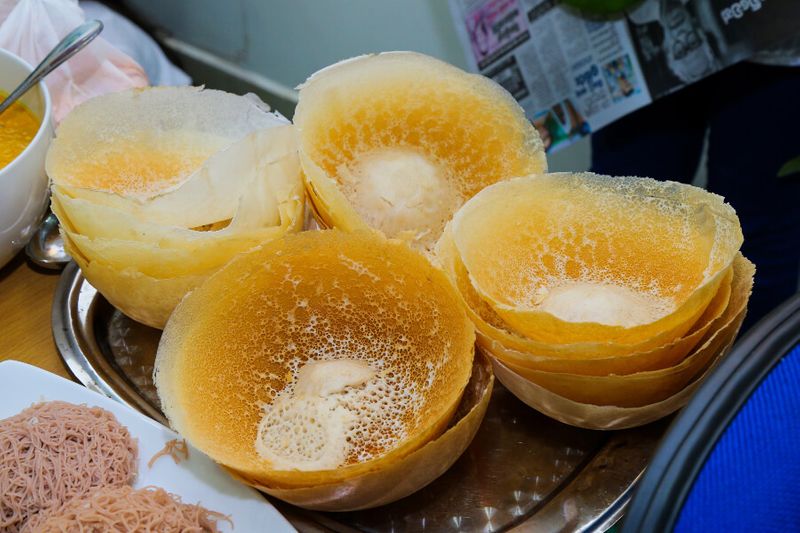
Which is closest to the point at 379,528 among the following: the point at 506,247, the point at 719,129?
the point at 506,247

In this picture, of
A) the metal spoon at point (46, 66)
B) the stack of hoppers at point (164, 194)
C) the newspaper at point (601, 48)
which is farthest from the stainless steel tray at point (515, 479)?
the newspaper at point (601, 48)

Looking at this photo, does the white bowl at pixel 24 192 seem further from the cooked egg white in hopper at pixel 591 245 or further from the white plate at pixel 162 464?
the cooked egg white in hopper at pixel 591 245

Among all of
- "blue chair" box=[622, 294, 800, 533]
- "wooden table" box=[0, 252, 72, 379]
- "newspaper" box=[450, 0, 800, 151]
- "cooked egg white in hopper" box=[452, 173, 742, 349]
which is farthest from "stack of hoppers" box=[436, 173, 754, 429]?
"newspaper" box=[450, 0, 800, 151]

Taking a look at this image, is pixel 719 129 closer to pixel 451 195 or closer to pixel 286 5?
pixel 451 195

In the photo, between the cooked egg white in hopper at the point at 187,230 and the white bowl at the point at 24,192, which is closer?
the cooked egg white in hopper at the point at 187,230

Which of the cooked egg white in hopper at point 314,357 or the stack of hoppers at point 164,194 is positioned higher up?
the stack of hoppers at point 164,194

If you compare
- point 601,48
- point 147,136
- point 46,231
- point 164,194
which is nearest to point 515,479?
point 164,194
